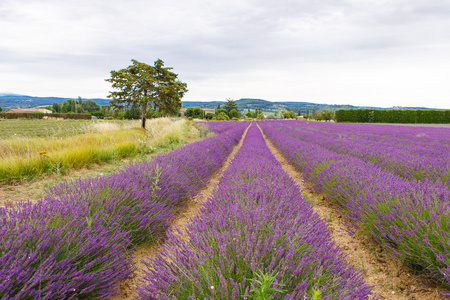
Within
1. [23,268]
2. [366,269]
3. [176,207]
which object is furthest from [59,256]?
[366,269]

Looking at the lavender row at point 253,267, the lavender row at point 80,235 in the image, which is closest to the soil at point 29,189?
the lavender row at point 80,235

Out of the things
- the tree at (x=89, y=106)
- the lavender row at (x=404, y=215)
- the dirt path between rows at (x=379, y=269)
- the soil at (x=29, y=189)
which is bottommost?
the dirt path between rows at (x=379, y=269)

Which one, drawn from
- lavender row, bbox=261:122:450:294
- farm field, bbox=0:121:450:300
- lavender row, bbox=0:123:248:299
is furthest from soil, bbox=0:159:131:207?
lavender row, bbox=261:122:450:294

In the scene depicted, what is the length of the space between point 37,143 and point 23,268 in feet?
20.0

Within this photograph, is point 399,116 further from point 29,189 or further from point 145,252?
point 29,189

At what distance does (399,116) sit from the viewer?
119 feet

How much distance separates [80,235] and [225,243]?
3.19 ft

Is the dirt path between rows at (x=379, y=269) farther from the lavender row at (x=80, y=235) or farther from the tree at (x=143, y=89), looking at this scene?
the tree at (x=143, y=89)

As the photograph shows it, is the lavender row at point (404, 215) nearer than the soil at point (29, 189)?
Yes

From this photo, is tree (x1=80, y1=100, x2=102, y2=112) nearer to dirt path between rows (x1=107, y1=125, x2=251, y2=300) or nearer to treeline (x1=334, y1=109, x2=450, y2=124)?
treeline (x1=334, y1=109, x2=450, y2=124)

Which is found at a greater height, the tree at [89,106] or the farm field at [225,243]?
the tree at [89,106]

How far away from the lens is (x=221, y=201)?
2.22 m

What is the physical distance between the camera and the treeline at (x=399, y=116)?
114ft

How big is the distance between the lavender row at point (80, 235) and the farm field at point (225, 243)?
10 millimetres
